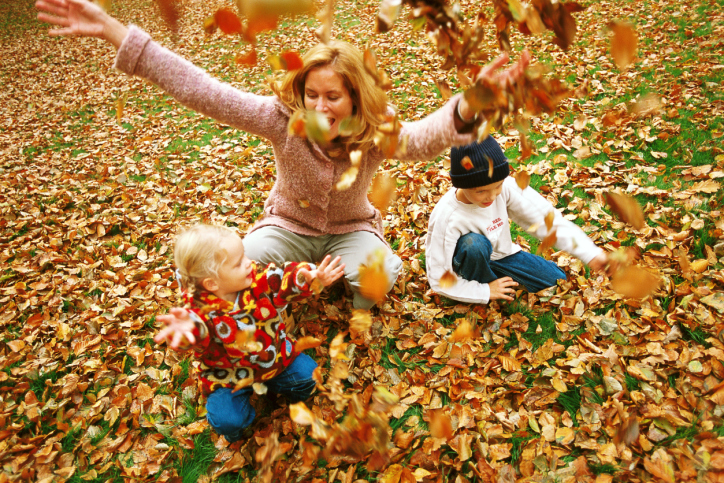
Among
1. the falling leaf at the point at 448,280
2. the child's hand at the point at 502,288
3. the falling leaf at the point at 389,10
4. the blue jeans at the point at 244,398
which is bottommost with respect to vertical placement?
the blue jeans at the point at 244,398

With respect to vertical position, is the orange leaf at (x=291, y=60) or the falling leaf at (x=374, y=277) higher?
the orange leaf at (x=291, y=60)

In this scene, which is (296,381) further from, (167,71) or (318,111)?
(167,71)

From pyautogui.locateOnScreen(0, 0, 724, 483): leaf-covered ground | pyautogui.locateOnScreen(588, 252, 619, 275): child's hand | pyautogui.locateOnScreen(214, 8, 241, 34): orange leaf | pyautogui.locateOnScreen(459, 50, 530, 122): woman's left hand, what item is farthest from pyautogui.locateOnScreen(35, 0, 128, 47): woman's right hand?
pyautogui.locateOnScreen(588, 252, 619, 275): child's hand

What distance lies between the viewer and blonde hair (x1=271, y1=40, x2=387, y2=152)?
1.86 m

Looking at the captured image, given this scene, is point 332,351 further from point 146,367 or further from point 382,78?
point 146,367

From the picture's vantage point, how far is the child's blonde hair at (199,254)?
154 cm

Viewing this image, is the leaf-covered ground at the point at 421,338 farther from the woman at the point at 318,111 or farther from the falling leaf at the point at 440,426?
the woman at the point at 318,111

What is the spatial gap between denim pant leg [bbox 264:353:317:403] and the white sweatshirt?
2.99 feet

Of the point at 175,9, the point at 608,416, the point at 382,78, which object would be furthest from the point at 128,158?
the point at 608,416

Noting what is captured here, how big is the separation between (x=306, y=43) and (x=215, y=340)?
7870mm

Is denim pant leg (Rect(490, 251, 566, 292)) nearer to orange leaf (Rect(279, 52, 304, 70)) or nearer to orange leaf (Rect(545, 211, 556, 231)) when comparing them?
orange leaf (Rect(545, 211, 556, 231))

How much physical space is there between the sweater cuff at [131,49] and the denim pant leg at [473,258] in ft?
5.73

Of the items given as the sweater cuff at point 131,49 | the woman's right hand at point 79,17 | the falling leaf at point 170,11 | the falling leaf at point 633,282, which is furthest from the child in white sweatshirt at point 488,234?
the woman's right hand at point 79,17

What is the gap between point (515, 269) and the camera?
2.36 metres
